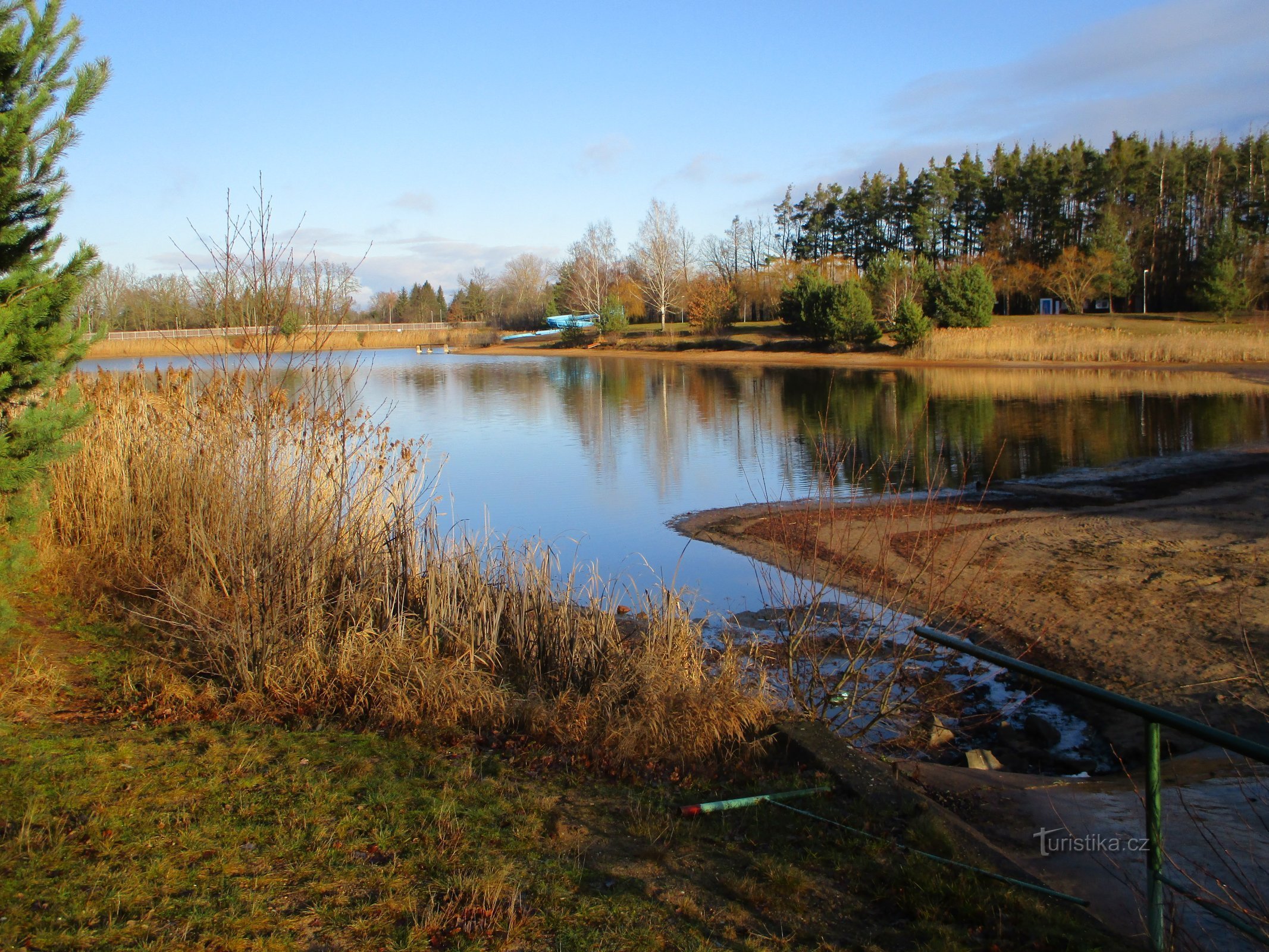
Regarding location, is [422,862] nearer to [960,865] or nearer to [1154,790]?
[960,865]

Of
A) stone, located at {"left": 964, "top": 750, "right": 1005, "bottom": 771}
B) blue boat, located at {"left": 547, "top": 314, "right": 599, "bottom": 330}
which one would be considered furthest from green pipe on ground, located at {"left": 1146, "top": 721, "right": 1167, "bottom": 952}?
blue boat, located at {"left": 547, "top": 314, "right": 599, "bottom": 330}

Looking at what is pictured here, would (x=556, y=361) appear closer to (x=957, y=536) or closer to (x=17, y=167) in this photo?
(x=957, y=536)

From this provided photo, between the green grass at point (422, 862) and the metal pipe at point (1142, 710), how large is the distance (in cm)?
95

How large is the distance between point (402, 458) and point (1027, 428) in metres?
19.6

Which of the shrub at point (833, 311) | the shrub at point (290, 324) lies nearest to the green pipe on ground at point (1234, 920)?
the shrub at point (290, 324)

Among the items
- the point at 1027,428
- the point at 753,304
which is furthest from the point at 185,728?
the point at 753,304

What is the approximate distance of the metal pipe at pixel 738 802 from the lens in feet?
15.1

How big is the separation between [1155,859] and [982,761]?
10.4 feet

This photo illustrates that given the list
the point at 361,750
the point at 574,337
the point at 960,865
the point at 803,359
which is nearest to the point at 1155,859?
the point at 960,865

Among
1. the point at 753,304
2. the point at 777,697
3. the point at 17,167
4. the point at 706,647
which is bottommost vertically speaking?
the point at 777,697

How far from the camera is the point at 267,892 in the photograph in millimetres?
3570

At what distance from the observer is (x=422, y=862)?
12.8 ft

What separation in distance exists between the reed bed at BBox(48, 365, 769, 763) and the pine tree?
1180 mm

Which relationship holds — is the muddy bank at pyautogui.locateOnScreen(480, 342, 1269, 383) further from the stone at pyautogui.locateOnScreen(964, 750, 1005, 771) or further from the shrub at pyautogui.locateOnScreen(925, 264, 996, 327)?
the stone at pyautogui.locateOnScreen(964, 750, 1005, 771)
